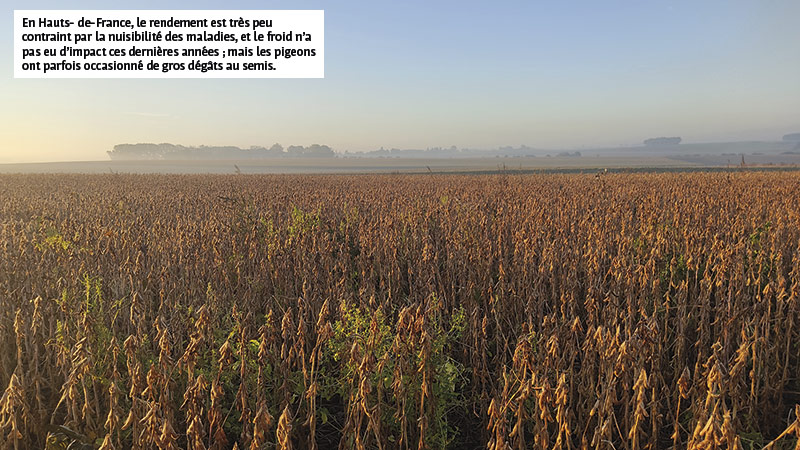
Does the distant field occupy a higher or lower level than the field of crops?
higher

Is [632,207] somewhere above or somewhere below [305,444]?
above

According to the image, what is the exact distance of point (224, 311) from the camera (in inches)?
148

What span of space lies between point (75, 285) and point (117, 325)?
24.8 inches

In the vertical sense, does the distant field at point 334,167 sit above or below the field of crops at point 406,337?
above

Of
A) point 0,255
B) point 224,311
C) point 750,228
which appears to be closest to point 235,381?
point 224,311

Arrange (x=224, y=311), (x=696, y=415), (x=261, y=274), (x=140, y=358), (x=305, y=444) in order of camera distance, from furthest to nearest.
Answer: (x=261, y=274), (x=224, y=311), (x=140, y=358), (x=305, y=444), (x=696, y=415)

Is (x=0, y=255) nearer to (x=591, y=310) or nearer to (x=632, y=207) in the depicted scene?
(x=591, y=310)

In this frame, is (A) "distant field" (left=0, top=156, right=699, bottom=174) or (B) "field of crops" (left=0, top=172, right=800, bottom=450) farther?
(A) "distant field" (left=0, top=156, right=699, bottom=174)

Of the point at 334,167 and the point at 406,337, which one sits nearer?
the point at 406,337

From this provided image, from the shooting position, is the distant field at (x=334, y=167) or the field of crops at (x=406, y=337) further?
the distant field at (x=334, y=167)

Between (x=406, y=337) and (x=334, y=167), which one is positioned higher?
(x=334, y=167)

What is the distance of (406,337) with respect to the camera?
2.25m

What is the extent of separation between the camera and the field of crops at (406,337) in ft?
6.14

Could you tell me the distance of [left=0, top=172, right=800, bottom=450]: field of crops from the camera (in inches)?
73.7
